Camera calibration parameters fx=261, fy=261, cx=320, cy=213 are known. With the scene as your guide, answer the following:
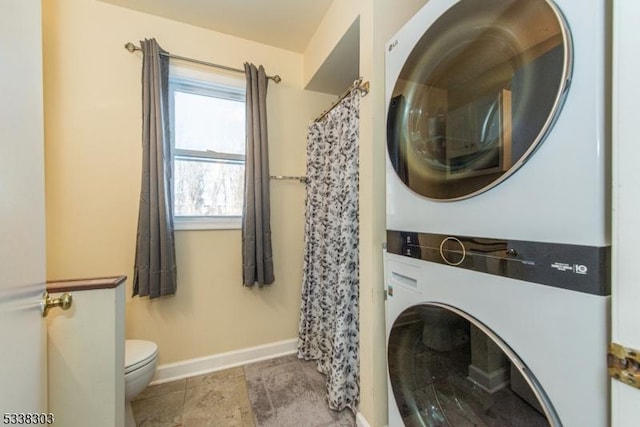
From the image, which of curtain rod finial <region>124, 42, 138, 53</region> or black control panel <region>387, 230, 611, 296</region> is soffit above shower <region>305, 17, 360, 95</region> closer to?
curtain rod finial <region>124, 42, 138, 53</region>

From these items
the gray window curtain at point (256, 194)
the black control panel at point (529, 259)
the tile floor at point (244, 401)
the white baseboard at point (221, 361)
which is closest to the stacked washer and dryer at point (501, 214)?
the black control panel at point (529, 259)

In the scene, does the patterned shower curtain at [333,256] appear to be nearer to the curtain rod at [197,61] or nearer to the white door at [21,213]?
the curtain rod at [197,61]

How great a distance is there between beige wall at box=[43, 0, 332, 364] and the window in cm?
17

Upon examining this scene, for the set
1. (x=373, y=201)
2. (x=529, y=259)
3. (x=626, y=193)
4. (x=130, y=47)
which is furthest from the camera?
(x=130, y=47)

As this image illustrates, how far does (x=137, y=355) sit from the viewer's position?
1.33 metres

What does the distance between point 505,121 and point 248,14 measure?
1784 mm

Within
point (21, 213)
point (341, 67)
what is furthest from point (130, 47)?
point (21, 213)

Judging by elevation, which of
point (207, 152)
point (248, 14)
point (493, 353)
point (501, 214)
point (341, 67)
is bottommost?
point (493, 353)

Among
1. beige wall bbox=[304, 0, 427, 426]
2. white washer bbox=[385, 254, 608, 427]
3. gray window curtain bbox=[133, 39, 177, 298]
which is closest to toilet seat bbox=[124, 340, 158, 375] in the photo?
gray window curtain bbox=[133, 39, 177, 298]

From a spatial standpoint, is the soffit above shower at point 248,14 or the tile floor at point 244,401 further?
the soffit above shower at point 248,14

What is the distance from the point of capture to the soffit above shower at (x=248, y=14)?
1.62m

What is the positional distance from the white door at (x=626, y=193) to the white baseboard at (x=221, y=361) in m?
1.91

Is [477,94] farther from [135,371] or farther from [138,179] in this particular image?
[138,179]

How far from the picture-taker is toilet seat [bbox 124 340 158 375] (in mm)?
1254
